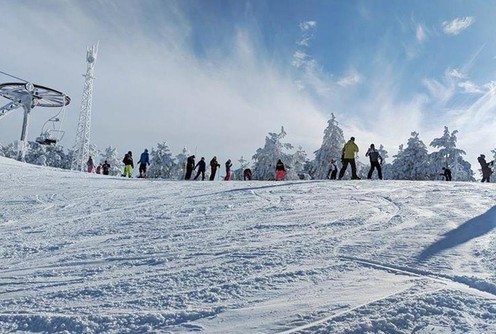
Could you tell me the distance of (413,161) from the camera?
50750 mm

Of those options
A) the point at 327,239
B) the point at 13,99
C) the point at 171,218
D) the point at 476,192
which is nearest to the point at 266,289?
the point at 327,239

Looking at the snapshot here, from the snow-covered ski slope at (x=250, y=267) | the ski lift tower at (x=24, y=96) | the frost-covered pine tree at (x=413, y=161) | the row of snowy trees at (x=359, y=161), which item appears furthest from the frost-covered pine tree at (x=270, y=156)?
the snow-covered ski slope at (x=250, y=267)

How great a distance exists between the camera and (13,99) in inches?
1356

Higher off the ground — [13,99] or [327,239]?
[13,99]

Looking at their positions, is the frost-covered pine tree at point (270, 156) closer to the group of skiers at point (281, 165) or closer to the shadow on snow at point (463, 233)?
the group of skiers at point (281, 165)

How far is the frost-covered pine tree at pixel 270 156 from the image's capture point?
1918 inches

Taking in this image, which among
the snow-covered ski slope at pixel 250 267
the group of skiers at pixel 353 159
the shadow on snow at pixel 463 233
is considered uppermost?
the group of skiers at pixel 353 159

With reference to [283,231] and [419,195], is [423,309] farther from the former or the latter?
[419,195]

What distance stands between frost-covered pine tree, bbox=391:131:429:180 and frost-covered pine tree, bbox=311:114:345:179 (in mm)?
10510

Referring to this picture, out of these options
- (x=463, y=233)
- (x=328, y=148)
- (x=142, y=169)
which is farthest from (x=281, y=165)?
(x=328, y=148)

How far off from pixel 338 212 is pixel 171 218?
3.93m

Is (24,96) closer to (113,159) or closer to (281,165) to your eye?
(281,165)

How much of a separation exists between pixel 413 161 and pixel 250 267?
49.4m

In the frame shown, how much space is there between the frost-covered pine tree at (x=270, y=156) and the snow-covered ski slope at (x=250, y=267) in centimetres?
3728
